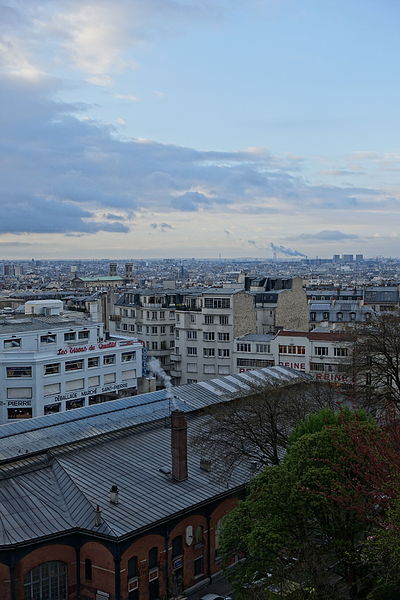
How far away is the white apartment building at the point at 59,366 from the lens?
200ft

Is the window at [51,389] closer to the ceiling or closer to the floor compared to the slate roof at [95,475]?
closer to the floor

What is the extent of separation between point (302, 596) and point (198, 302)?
185 feet

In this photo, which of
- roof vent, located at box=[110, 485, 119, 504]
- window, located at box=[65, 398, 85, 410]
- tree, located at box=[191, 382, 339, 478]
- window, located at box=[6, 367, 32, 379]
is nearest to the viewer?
roof vent, located at box=[110, 485, 119, 504]

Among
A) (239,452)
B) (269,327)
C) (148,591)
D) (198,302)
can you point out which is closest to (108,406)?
(239,452)

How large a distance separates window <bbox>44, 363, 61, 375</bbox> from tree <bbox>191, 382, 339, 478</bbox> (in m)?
26.8

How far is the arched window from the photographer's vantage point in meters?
27.3

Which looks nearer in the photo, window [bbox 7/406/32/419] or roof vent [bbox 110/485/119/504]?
roof vent [bbox 110/485/119/504]

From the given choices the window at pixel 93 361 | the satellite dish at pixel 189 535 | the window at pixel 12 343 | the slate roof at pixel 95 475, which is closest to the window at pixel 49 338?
the window at pixel 12 343

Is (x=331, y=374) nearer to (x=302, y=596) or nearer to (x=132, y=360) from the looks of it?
(x=132, y=360)

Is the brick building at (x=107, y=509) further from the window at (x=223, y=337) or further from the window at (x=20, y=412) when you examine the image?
the window at (x=223, y=337)

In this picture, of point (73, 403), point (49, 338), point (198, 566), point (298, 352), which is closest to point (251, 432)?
point (198, 566)

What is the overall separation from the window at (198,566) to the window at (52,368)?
33.6 meters

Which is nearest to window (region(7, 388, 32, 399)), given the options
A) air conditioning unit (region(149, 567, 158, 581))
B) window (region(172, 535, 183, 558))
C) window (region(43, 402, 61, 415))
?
window (region(43, 402, 61, 415))

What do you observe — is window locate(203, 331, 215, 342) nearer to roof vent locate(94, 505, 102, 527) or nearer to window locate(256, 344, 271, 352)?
window locate(256, 344, 271, 352)
